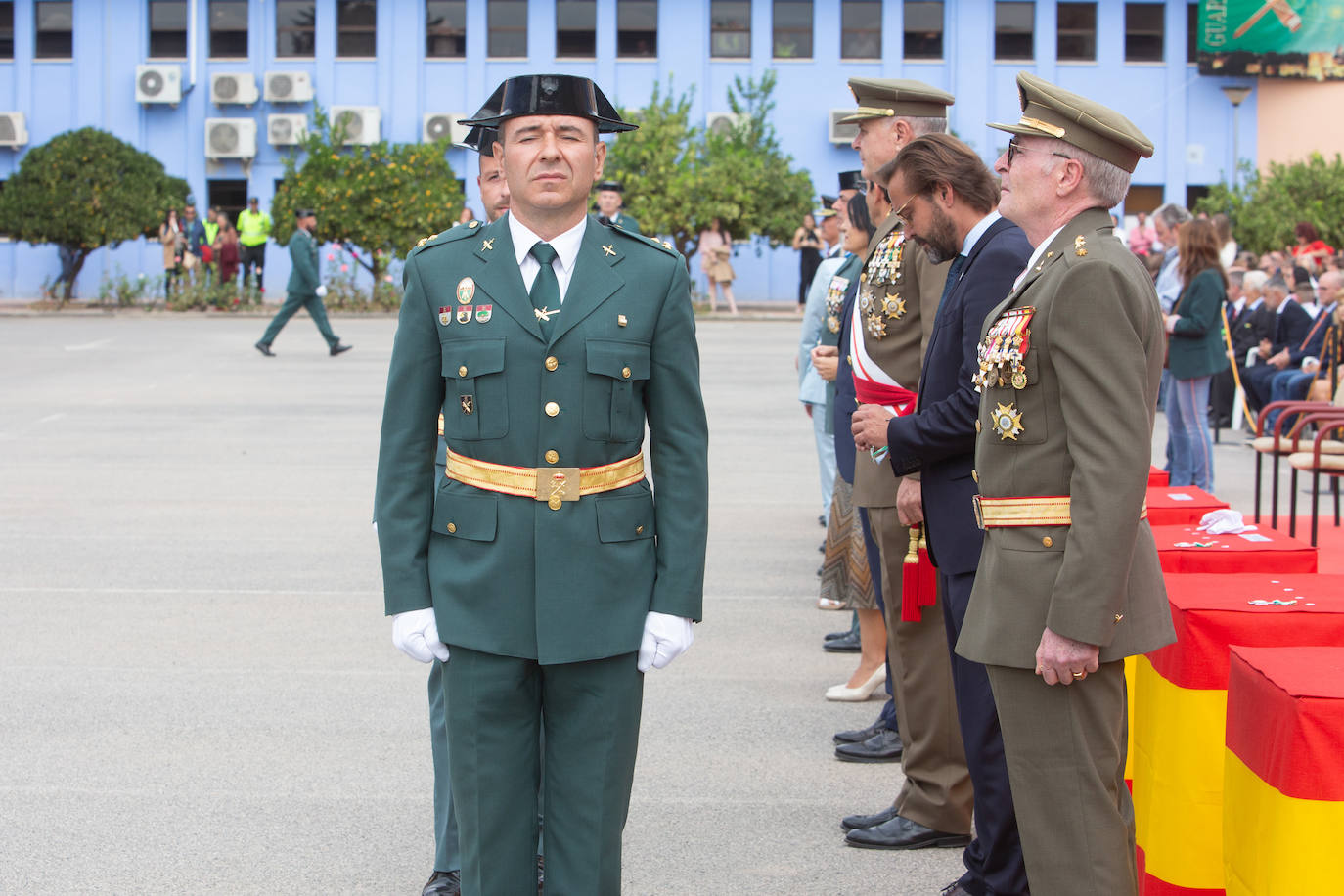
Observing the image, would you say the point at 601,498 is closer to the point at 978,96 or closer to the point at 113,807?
the point at 113,807

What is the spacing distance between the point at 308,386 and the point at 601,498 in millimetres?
14643

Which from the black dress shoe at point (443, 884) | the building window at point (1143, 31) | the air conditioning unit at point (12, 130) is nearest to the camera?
the black dress shoe at point (443, 884)

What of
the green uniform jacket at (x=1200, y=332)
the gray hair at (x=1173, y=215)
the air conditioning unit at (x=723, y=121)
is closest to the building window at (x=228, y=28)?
the air conditioning unit at (x=723, y=121)

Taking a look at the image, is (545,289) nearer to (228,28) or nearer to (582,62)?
(582,62)

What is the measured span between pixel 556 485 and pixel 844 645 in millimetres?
3891

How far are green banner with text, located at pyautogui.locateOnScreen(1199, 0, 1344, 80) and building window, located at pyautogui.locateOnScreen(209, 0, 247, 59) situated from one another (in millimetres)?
23996

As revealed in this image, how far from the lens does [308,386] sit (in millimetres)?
17359

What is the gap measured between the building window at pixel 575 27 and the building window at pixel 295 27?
620 centimetres

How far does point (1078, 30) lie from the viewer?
1570 inches

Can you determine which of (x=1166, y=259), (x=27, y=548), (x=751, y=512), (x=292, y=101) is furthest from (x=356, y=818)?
(x=292, y=101)

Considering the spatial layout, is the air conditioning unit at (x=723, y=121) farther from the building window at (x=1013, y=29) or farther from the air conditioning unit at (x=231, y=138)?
the air conditioning unit at (x=231, y=138)

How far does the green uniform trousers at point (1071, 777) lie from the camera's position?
3303mm

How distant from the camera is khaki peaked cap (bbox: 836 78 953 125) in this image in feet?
17.7

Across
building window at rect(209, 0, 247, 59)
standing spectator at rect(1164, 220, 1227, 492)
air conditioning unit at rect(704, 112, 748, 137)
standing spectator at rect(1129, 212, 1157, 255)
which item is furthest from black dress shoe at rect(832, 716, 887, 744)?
building window at rect(209, 0, 247, 59)
